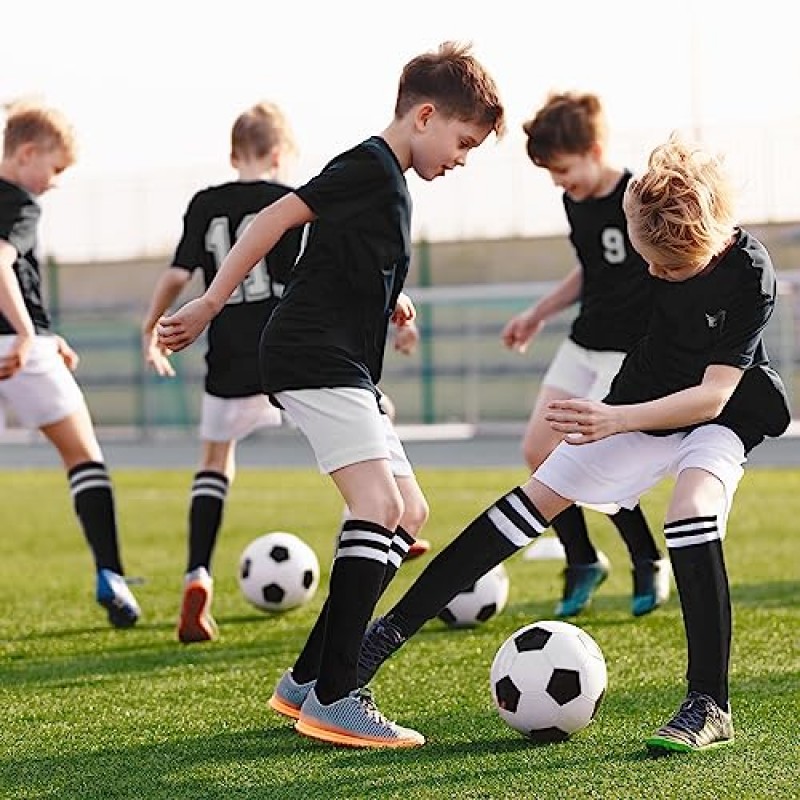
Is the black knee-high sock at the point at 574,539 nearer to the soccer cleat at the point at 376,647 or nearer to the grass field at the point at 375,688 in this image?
the grass field at the point at 375,688

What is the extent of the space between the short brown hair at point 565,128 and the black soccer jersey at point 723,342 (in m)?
1.65

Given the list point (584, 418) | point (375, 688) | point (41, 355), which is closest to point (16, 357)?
point (41, 355)

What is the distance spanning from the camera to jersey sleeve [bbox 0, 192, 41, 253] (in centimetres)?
625

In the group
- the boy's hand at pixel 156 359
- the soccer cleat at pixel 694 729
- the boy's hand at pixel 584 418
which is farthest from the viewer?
the boy's hand at pixel 156 359

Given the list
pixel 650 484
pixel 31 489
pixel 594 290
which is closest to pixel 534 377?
pixel 31 489

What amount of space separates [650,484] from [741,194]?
31.9 inches

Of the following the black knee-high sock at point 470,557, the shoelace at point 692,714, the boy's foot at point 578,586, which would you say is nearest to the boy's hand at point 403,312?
the black knee-high sock at point 470,557

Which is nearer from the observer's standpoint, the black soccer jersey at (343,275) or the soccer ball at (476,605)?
the black soccer jersey at (343,275)

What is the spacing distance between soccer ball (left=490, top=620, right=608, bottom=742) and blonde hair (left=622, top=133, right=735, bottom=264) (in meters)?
1.02

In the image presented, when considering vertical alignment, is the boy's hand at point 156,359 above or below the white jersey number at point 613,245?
below

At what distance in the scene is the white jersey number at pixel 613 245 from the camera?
243 inches

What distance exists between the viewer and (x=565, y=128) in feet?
19.6

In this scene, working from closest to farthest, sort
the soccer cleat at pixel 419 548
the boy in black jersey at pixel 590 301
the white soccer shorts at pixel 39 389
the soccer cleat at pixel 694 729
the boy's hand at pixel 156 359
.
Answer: the soccer cleat at pixel 694 729, the boy's hand at pixel 156 359, the boy in black jersey at pixel 590 301, the white soccer shorts at pixel 39 389, the soccer cleat at pixel 419 548

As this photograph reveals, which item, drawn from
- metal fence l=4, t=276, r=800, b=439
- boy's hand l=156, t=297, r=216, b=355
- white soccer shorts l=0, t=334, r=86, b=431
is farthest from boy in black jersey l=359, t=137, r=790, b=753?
metal fence l=4, t=276, r=800, b=439
